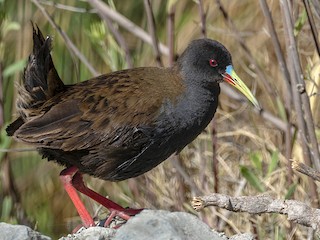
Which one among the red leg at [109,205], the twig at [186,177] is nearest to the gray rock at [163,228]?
the red leg at [109,205]

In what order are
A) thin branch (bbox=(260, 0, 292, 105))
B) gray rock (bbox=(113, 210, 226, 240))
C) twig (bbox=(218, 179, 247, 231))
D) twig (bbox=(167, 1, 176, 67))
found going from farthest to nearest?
twig (bbox=(218, 179, 247, 231))
twig (bbox=(167, 1, 176, 67))
thin branch (bbox=(260, 0, 292, 105))
gray rock (bbox=(113, 210, 226, 240))

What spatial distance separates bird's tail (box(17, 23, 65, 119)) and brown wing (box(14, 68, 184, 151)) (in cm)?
7

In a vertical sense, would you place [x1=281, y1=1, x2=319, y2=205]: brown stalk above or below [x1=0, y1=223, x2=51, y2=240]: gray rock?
above

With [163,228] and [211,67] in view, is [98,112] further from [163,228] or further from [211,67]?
[163,228]

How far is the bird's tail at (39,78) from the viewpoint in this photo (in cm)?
529

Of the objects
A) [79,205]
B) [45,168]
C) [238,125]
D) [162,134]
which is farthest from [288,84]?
[45,168]

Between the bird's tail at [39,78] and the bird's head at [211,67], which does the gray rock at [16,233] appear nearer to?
the bird's tail at [39,78]

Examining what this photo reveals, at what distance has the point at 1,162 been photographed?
22.4 feet

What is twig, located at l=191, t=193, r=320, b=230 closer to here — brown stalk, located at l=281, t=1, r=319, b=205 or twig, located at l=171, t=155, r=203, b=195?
brown stalk, located at l=281, t=1, r=319, b=205

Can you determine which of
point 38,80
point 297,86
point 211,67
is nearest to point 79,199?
point 38,80

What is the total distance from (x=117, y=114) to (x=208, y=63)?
64 centimetres

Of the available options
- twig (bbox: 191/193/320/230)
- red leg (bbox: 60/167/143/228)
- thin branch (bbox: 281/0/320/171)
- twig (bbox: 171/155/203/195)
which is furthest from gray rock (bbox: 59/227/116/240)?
twig (bbox: 171/155/203/195)

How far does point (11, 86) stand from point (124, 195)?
72.1 inches

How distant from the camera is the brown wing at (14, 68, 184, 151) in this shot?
515 cm
